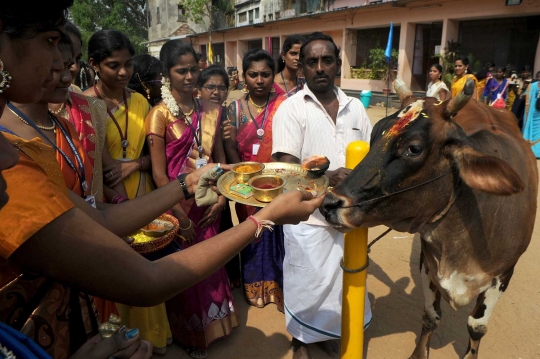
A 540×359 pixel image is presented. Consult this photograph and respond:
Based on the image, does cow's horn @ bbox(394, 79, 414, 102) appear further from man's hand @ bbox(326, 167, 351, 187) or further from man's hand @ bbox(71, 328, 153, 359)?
man's hand @ bbox(71, 328, 153, 359)

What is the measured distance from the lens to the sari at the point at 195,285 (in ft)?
10.0

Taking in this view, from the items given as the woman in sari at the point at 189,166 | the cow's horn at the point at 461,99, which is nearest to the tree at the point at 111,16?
the woman in sari at the point at 189,166

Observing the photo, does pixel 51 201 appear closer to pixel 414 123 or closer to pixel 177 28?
pixel 414 123

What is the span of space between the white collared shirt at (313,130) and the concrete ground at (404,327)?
1.20 m

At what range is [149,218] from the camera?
190 centimetres

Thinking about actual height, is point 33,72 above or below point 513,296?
above

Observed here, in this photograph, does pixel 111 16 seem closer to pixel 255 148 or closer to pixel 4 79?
pixel 255 148

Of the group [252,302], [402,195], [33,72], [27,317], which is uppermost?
[33,72]

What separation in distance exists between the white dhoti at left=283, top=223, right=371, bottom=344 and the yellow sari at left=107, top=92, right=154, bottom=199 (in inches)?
47.3

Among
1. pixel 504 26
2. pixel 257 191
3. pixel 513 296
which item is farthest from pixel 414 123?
pixel 504 26

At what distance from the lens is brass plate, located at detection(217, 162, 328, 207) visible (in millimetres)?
2018

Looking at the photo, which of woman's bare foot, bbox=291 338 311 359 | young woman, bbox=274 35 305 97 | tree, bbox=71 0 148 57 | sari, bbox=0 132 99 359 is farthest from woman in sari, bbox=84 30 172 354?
tree, bbox=71 0 148 57

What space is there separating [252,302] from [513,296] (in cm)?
248

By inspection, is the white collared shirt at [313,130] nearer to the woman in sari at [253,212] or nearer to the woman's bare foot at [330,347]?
the woman in sari at [253,212]
